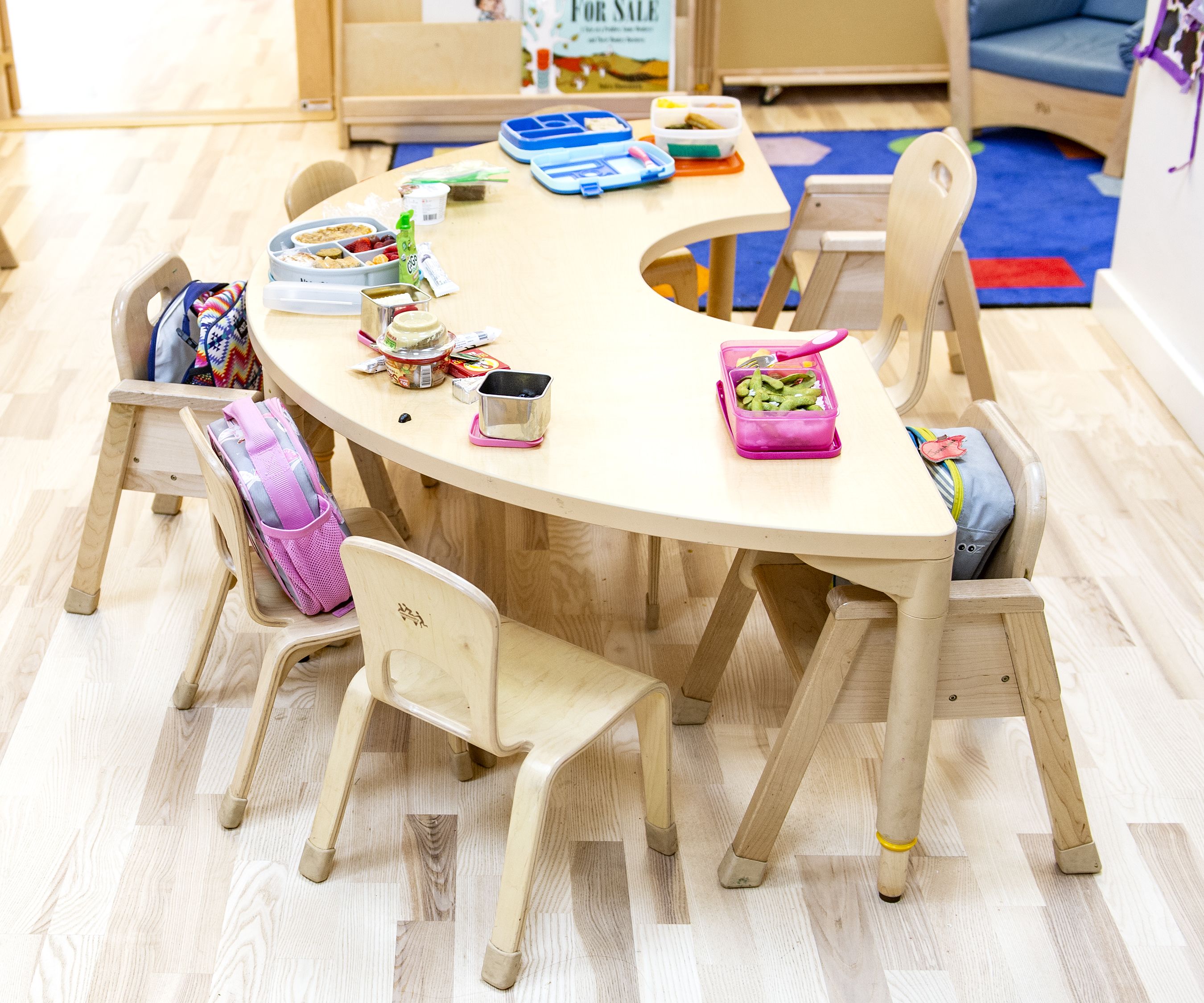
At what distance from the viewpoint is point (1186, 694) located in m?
2.12

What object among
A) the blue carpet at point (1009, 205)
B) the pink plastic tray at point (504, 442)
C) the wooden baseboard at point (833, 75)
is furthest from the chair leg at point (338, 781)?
the wooden baseboard at point (833, 75)

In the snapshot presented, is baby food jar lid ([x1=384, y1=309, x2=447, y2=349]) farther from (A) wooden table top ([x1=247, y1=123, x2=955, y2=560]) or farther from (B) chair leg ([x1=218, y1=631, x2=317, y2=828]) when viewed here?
(B) chair leg ([x1=218, y1=631, x2=317, y2=828])

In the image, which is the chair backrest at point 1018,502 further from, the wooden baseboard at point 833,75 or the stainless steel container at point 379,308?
the wooden baseboard at point 833,75

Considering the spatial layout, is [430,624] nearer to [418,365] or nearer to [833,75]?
[418,365]

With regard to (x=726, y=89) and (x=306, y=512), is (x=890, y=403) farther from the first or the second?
(x=726, y=89)

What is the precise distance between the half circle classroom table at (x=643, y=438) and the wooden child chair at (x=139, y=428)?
0.19 m

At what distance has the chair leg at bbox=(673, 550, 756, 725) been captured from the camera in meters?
1.97

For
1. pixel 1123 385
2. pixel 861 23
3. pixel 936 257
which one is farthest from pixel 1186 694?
pixel 861 23

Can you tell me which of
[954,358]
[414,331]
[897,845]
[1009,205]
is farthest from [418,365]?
[1009,205]

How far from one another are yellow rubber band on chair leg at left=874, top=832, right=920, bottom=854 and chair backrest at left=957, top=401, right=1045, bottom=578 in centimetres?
39

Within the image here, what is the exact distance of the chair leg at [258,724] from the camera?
1.75 meters

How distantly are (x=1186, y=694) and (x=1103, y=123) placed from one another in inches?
124

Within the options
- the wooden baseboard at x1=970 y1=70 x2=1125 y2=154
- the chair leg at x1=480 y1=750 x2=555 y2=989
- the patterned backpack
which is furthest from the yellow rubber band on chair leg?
the wooden baseboard at x1=970 y1=70 x2=1125 y2=154

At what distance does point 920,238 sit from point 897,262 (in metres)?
0.13
